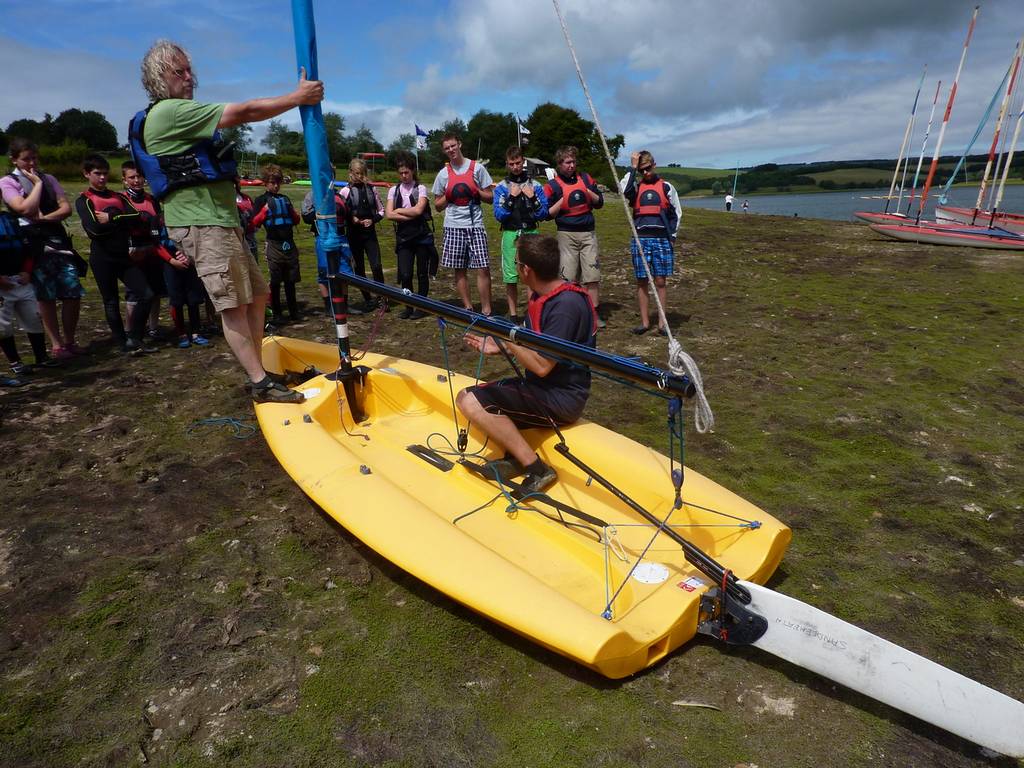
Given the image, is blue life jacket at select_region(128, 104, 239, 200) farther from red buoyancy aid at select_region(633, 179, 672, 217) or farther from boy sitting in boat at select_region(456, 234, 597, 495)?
red buoyancy aid at select_region(633, 179, 672, 217)

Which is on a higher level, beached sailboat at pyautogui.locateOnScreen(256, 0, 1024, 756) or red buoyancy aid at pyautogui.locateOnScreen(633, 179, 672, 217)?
red buoyancy aid at pyautogui.locateOnScreen(633, 179, 672, 217)

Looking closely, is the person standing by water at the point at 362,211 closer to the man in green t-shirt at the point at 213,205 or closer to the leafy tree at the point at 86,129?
the man in green t-shirt at the point at 213,205

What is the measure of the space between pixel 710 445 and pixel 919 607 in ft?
5.65

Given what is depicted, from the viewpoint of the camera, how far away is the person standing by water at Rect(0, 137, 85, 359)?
5035mm

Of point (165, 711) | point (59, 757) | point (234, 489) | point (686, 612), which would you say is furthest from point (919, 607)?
point (234, 489)

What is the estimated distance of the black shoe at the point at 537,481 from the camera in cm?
329

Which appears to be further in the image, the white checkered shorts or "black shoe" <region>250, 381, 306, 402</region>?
the white checkered shorts

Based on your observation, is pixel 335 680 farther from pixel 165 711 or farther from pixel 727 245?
pixel 727 245

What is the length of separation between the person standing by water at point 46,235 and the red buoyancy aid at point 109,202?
0.76 ft

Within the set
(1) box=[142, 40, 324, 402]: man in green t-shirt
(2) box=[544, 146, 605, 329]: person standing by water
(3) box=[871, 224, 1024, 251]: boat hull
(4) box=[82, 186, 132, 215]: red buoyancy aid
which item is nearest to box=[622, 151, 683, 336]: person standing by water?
(2) box=[544, 146, 605, 329]: person standing by water

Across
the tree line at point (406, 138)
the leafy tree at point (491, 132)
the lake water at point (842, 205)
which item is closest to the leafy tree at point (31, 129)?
the tree line at point (406, 138)

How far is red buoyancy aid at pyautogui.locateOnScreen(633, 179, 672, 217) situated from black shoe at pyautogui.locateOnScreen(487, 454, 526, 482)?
12.5ft

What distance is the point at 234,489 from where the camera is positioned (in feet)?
12.1

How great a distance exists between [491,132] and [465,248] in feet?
244
